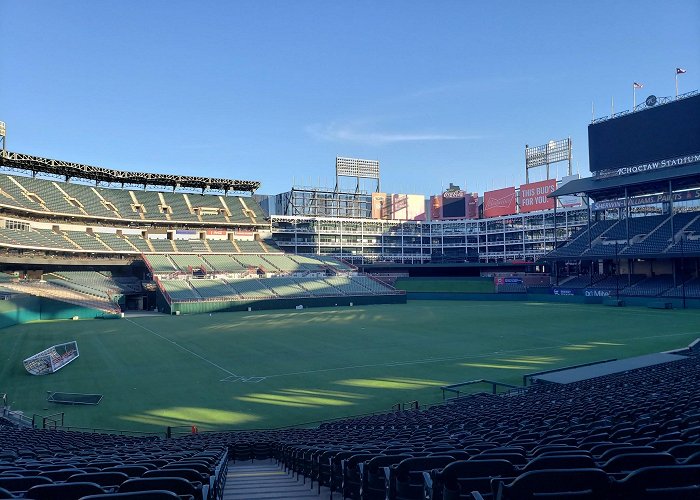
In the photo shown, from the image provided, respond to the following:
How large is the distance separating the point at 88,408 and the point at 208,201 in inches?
2621

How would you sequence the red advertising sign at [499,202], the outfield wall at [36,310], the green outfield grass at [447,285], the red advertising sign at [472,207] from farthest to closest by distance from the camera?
1. the red advertising sign at [472,207]
2. the red advertising sign at [499,202]
3. the green outfield grass at [447,285]
4. the outfield wall at [36,310]

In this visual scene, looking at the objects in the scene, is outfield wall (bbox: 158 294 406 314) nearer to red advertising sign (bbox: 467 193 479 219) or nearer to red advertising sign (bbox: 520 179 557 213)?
red advertising sign (bbox: 520 179 557 213)

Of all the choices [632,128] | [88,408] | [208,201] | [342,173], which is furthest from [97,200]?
[632,128]

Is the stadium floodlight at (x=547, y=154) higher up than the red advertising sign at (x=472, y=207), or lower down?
higher up

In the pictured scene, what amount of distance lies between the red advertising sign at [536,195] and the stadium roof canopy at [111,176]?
49039 millimetres

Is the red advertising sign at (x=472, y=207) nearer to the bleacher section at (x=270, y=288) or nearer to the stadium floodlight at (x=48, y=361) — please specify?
the bleacher section at (x=270, y=288)

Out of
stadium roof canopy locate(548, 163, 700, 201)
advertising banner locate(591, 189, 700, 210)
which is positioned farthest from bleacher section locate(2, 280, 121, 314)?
advertising banner locate(591, 189, 700, 210)

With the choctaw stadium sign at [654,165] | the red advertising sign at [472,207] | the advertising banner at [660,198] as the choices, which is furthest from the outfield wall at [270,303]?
the red advertising sign at [472,207]

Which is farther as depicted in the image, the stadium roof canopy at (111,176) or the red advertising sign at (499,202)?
the red advertising sign at (499,202)

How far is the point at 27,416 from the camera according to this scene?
19.2 metres

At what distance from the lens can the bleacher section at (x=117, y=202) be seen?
206ft

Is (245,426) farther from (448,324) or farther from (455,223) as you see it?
(455,223)

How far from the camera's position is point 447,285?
270 ft

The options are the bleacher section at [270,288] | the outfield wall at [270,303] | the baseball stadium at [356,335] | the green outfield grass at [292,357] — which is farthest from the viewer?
the bleacher section at [270,288]
